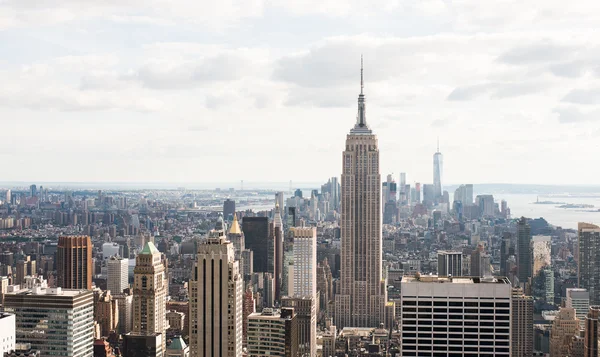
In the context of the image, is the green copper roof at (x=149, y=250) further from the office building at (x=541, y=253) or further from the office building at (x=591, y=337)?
the office building at (x=541, y=253)

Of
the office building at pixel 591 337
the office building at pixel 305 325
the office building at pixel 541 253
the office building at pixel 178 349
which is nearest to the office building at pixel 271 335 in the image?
the office building at pixel 305 325

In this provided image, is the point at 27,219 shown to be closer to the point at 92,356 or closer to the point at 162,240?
the point at 162,240

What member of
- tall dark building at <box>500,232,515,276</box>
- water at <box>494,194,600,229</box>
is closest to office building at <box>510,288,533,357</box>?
water at <box>494,194,600,229</box>

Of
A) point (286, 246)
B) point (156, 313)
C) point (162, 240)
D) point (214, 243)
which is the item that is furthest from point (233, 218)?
point (214, 243)

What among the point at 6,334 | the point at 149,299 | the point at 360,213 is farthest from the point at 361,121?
the point at 6,334

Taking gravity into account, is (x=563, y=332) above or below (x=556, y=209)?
below

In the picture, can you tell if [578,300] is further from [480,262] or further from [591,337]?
[591,337]

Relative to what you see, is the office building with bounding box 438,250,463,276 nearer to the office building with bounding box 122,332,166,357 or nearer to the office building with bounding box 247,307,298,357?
the office building with bounding box 247,307,298,357
